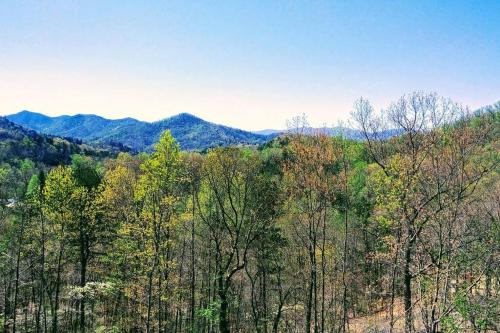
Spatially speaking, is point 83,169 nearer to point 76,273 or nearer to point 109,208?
point 109,208

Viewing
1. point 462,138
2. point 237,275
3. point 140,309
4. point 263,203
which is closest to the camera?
point 462,138

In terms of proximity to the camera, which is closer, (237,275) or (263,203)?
(263,203)

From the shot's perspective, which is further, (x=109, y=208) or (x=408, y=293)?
(x=109, y=208)

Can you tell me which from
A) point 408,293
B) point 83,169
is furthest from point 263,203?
point 83,169

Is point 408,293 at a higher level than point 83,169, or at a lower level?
lower

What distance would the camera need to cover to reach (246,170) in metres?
31.0

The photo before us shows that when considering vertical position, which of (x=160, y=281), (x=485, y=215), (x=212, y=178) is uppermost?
(x=212, y=178)

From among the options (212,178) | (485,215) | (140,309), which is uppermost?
(212,178)

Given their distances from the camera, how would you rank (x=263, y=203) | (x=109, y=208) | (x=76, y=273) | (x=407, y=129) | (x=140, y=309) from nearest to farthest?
(x=407, y=129), (x=263, y=203), (x=140, y=309), (x=109, y=208), (x=76, y=273)

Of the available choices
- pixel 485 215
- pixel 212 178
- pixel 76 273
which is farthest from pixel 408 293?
pixel 76 273

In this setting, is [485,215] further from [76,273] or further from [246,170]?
[76,273]

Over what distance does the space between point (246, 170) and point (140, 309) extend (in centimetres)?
1584

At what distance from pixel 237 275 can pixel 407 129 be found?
2685cm

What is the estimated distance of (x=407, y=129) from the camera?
73.2ft
